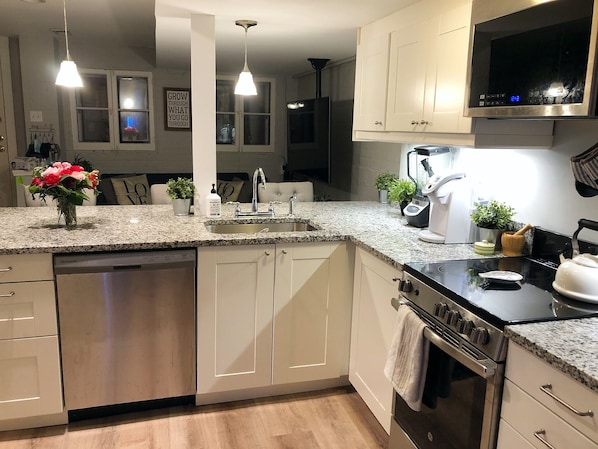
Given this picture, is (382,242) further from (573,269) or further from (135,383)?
(135,383)

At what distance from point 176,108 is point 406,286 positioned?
5.09 metres

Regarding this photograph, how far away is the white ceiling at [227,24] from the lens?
2.69 meters

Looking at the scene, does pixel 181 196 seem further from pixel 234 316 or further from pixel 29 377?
pixel 29 377

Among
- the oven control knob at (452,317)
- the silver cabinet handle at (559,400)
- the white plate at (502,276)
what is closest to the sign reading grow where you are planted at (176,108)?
the white plate at (502,276)

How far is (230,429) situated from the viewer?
2459 millimetres

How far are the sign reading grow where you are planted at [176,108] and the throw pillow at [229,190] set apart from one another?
1.21 meters

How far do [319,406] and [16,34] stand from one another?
16.9 feet

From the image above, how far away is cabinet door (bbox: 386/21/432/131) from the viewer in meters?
2.47

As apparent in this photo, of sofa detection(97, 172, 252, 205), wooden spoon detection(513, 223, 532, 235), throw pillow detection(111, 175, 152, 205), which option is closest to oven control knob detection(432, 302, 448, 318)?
wooden spoon detection(513, 223, 532, 235)

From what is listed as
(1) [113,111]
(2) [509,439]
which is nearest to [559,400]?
(2) [509,439]

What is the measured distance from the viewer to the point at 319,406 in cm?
268

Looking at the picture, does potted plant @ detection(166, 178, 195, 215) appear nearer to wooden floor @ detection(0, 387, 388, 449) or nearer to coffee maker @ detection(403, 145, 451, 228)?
wooden floor @ detection(0, 387, 388, 449)

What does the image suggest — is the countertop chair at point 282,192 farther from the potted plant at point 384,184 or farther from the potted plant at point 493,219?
the potted plant at point 493,219

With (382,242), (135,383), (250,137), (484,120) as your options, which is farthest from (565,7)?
(250,137)
